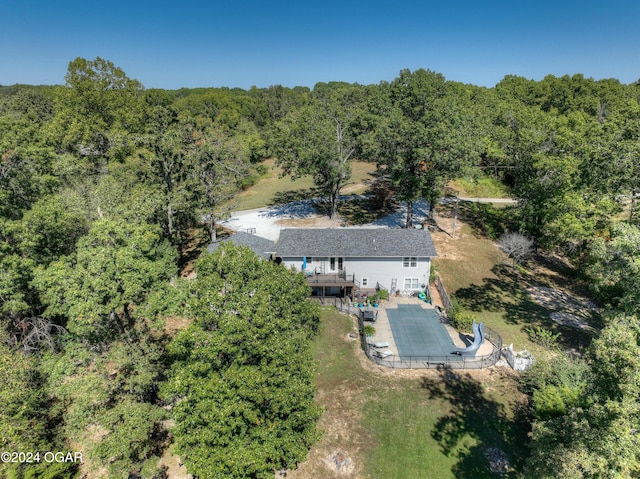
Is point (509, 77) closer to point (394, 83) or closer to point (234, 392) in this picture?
point (394, 83)

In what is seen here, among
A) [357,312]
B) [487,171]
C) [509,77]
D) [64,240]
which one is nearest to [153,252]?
[64,240]

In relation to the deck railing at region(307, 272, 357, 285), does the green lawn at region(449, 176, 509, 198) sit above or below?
above

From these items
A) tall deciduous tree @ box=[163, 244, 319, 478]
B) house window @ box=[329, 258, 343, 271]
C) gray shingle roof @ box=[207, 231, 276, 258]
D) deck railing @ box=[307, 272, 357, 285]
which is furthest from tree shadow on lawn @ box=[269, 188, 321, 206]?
tall deciduous tree @ box=[163, 244, 319, 478]

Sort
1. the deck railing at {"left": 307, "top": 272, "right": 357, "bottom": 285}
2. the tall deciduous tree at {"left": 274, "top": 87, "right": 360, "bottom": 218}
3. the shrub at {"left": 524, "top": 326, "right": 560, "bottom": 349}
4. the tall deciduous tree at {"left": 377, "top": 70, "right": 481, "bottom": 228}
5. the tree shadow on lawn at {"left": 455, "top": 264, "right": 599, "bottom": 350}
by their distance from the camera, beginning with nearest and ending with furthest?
1. the shrub at {"left": 524, "top": 326, "right": 560, "bottom": 349}
2. the tree shadow on lawn at {"left": 455, "top": 264, "right": 599, "bottom": 350}
3. the deck railing at {"left": 307, "top": 272, "right": 357, "bottom": 285}
4. the tall deciduous tree at {"left": 377, "top": 70, "right": 481, "bottom": 228}
5. the tall deciduous tree at {"left": 274, "top": 87, "right": 360, "bottom": 218}

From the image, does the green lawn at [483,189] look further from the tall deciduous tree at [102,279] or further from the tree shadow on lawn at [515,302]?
the tall deciduous tree at [102,279]

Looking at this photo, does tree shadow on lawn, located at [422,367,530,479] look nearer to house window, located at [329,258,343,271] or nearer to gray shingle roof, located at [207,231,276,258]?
house window, located at [329,258,343,271]

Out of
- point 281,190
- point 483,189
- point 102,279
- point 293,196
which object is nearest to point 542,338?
point 102,279

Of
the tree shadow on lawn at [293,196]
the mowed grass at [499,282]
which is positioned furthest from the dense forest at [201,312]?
the tree shadow on lawn at [293,196]
